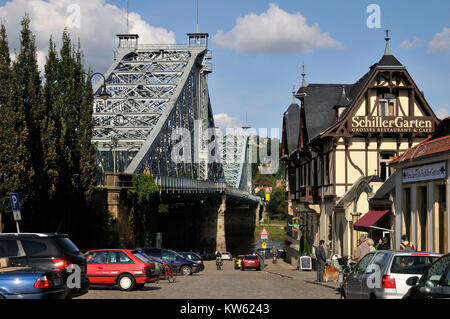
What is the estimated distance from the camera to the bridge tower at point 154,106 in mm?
64750

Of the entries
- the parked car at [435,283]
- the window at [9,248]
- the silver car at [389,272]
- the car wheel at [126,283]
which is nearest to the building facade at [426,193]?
the silver car at [389,272]

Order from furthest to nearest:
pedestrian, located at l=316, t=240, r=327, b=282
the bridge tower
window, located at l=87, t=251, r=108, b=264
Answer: the bridge tower, pedestrian, located at l=316, t=240, r=327, b=282, window, located at l=87, t=251, r=108, b=264

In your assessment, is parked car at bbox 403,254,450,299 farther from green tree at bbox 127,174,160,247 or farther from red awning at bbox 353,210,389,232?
green tree at bbox 127,174,160,247

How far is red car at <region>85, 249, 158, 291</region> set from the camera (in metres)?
22.5

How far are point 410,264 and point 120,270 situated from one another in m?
11.6

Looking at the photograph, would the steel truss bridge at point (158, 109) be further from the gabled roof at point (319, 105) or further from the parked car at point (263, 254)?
the gabled roof at point (319, 105)

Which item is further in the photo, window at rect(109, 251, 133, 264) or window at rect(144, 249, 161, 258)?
window at rect(144, 249, 161, 258)

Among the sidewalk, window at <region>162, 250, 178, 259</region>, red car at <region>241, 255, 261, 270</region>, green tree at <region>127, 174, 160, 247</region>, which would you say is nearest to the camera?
the sidewalk

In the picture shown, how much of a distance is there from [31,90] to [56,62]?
6.20 meters

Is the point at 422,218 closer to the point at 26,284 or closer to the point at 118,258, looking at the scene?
the point at 118,258

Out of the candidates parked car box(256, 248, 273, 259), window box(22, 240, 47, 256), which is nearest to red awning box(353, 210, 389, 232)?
window box(22, 240, 47, 256)

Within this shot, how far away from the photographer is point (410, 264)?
13547 mm

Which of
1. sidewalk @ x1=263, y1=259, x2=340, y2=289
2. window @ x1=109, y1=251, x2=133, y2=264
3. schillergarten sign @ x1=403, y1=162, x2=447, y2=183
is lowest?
sidewalk @ x1=263, y1=259, x2=340, y2=289

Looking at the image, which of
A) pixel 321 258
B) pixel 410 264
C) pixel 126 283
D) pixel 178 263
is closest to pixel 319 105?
pixel 178 263
